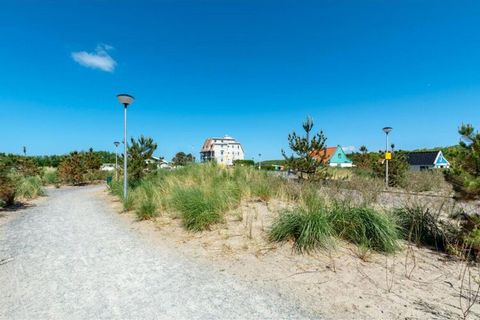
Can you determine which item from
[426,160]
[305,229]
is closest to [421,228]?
[305,229]

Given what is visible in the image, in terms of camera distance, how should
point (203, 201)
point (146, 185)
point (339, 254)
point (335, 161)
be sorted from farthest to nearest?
point (335, 161)
point (146, 185)
point (203, 201)
point (339, 254)

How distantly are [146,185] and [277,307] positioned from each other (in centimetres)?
863

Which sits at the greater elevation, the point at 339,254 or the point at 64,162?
the point at 64,162

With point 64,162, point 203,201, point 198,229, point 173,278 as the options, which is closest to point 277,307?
point 173,278

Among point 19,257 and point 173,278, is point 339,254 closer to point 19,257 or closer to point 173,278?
point 173,278

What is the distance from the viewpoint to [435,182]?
486 inches

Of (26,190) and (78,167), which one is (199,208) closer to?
(26,190)

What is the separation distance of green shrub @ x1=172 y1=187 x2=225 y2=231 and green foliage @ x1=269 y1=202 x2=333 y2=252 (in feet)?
5.49

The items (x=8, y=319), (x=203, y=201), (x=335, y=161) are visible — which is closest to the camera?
(x=8, y=319)

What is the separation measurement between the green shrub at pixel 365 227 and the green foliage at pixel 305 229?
0.92 feet

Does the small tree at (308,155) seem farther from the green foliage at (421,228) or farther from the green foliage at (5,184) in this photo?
the green foliage at (5,184)

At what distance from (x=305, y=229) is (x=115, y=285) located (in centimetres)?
306

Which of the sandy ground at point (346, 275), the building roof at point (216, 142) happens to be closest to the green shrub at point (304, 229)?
the sandy ground at point (346, 275)

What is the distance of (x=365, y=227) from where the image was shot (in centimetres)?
451
